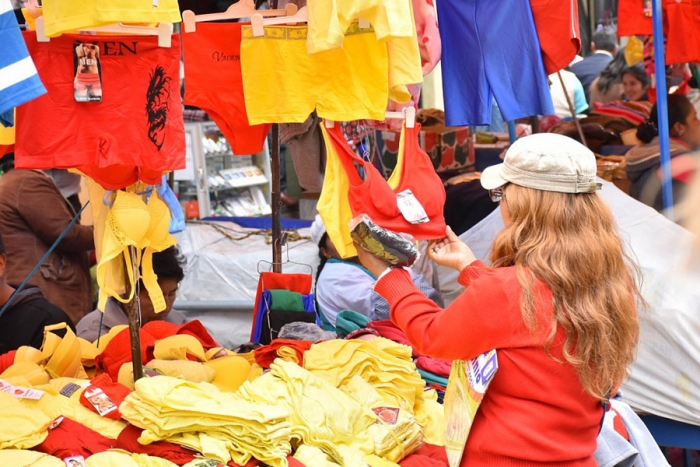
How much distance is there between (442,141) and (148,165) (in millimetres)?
3559

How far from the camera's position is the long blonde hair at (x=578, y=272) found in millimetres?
1976

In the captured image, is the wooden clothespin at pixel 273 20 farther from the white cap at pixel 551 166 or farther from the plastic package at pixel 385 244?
the white cap at pixel 551 166

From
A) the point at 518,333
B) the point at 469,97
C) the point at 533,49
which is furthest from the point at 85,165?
the point at 533,49

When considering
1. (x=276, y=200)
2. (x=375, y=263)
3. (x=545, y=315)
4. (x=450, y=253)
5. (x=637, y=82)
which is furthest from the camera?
(x=637, y=82)

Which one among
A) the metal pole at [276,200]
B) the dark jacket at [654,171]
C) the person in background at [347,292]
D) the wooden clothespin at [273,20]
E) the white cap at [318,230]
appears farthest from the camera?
the white cap at [318,230]

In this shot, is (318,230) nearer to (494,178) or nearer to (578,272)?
(494,178)

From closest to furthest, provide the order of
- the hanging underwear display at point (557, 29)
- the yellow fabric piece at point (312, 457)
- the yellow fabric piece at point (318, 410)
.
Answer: the yellow fabric piece at point (312, 457), the yellow fabric piece at point (318, 410), the hanging underwear display at point (557, 29)

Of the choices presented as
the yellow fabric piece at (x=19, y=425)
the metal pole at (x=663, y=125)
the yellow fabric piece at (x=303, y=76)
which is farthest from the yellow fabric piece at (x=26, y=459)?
the metal pole at (x=663, y=125)

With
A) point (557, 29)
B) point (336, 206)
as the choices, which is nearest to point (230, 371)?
point (336, 206)

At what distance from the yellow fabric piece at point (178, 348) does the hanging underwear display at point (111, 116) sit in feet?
2.19

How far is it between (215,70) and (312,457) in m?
1.58

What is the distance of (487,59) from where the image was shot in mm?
3904

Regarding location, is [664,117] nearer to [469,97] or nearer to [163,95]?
[469,97]

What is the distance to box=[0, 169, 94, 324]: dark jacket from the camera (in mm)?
4250
